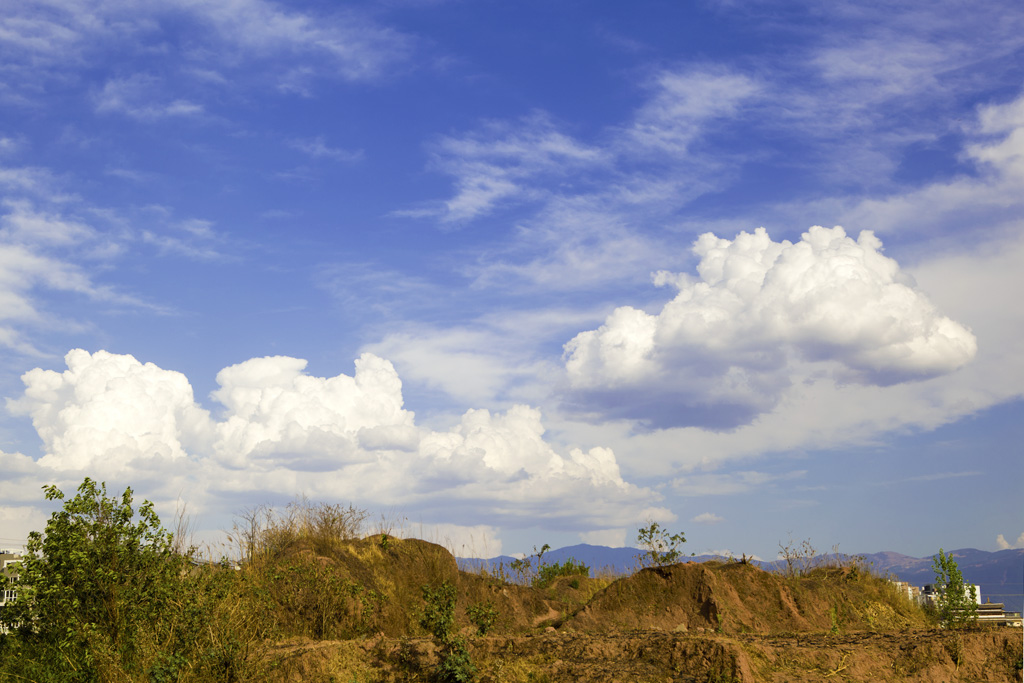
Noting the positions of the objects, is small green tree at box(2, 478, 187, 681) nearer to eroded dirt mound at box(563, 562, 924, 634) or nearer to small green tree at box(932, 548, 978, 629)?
eroded dirt mound at box(563, 562, 924, 634)

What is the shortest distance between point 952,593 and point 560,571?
13.9 meters

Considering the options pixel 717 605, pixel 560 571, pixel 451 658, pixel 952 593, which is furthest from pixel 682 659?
pixel 560 571

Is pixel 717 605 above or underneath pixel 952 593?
underneath

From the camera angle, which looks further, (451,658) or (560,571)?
(560,571)

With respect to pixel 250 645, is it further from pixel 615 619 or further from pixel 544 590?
pixel 544 590

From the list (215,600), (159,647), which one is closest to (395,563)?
(215,600)

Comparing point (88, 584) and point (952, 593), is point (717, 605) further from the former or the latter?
point (88, 584)

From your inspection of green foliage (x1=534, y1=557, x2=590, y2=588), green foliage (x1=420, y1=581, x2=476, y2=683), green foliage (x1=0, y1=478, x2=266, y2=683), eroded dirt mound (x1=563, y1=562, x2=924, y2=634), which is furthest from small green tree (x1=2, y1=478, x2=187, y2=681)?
green foliage (x1=534, y1=557, x2=590, y2=588)

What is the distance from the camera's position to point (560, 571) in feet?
91.8

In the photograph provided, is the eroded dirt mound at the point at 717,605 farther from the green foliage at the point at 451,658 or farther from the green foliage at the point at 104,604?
the green foliage at the point at 104,604

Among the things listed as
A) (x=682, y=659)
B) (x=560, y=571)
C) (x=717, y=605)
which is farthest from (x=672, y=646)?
(x=560, y=571)

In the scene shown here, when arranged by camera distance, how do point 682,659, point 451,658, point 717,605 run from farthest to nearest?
point 717,605 → point 451,658 → point 682,659

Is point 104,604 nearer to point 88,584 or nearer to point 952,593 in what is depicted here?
point 88,584

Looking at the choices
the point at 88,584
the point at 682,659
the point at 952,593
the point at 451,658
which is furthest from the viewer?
the point at 952,593
